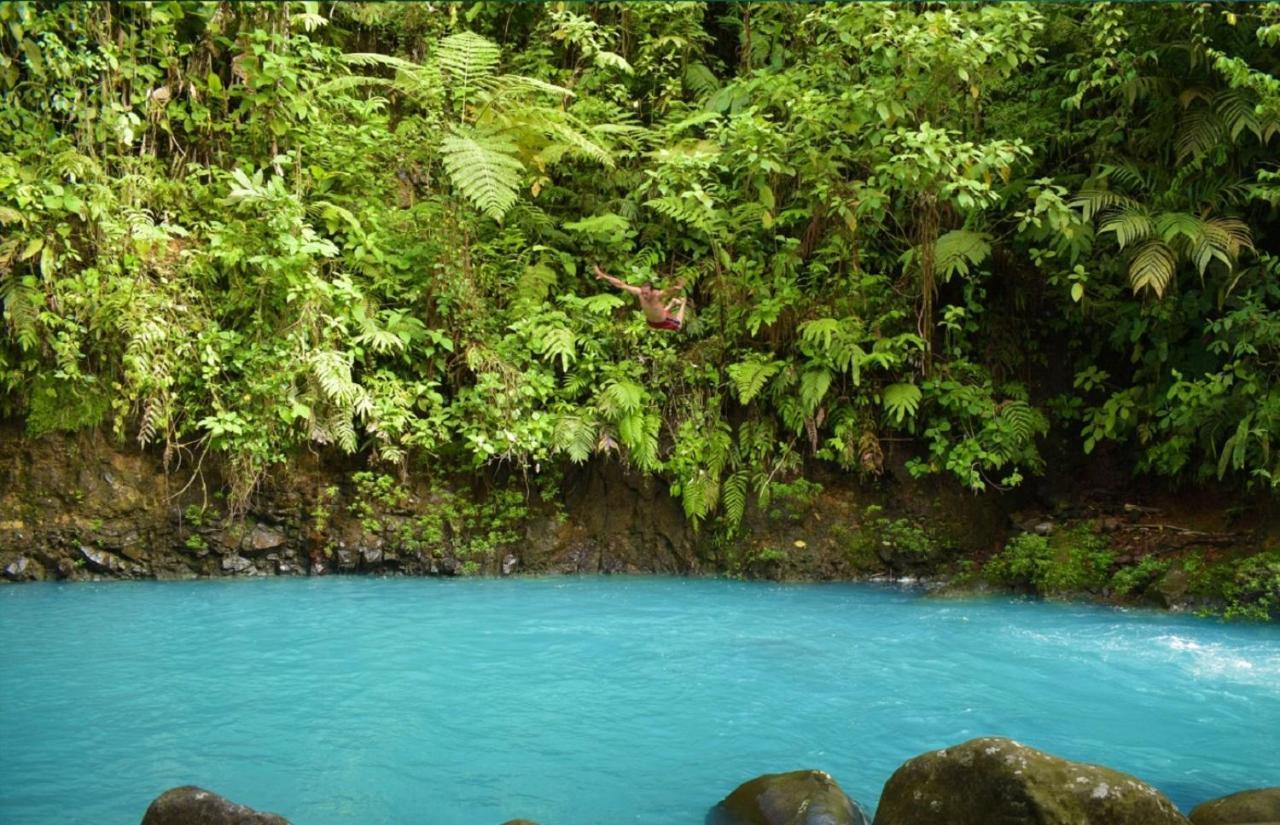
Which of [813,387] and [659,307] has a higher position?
[659,307]

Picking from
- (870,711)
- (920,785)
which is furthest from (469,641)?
(920,785)

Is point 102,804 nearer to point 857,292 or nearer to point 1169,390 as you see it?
point 857,292

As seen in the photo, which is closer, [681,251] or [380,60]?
[380,60]

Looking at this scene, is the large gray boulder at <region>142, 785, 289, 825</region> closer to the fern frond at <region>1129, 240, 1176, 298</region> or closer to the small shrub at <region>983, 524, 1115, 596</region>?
the small shrub at <region>983, 524, 1115, 596</region>

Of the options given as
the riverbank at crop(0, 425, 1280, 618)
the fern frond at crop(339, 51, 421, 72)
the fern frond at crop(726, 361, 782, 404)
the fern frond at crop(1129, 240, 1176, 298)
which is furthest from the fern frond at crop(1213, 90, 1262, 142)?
the fern frond at crop(339, 51, 421, 72)

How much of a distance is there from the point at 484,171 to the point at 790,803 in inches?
259

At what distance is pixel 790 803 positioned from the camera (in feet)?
13.1

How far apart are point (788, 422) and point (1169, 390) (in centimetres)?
313

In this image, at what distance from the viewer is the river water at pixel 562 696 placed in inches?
179

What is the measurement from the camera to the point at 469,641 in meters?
6.99

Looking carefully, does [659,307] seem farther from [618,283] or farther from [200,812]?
[200,812]

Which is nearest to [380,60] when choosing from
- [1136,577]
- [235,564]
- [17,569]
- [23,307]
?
[23,307]

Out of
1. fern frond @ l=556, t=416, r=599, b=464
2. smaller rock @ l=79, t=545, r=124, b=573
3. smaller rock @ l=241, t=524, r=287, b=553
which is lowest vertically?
smaller rock @ l=79, t=545, r=124, b=573

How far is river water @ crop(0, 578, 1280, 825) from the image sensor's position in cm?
455
